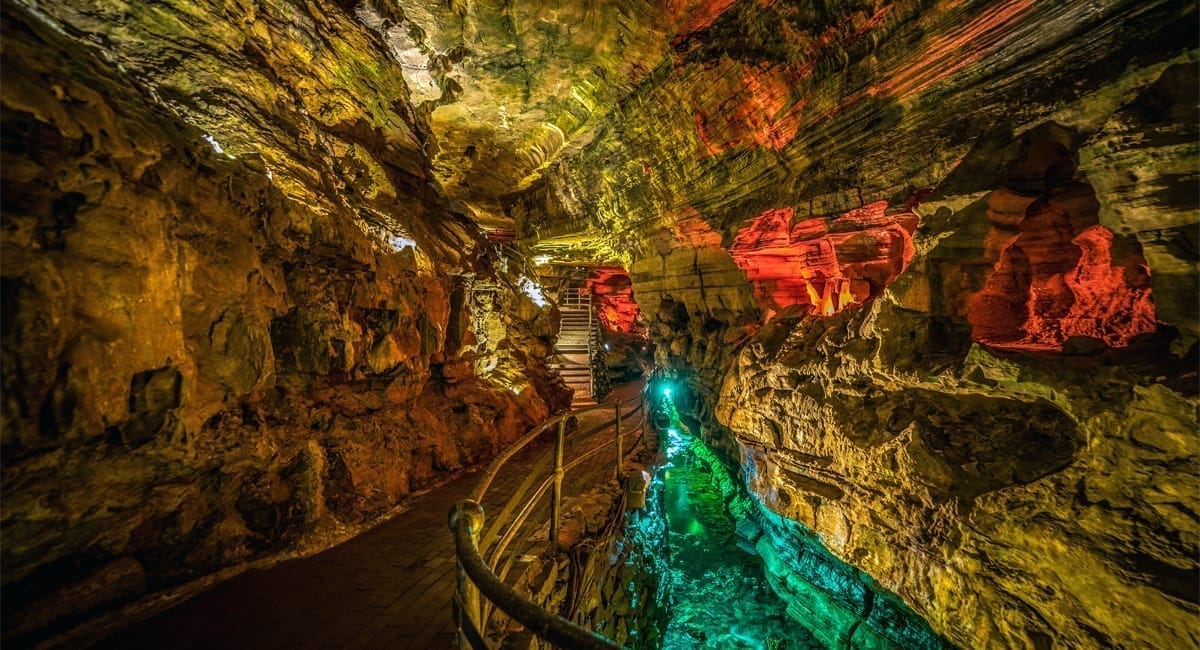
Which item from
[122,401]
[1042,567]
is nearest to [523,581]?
[122,401]

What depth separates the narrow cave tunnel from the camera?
2.69m

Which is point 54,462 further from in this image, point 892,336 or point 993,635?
point 892,336

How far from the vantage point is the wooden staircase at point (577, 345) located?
48.4 feet

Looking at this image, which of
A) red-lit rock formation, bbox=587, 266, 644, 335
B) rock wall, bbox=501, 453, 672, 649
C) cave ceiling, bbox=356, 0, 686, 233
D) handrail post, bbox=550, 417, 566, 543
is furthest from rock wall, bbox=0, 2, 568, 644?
red-lit rock formation, bbox=587, 266, 644, 335

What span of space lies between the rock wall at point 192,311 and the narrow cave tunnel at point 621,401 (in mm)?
27

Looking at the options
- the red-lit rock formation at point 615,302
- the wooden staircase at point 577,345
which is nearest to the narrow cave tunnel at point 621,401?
the wooden staircase at point 577,345

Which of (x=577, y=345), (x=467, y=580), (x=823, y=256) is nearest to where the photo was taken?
(x=467, y=580)

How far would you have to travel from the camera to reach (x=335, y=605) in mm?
3398

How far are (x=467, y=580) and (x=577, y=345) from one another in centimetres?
1429

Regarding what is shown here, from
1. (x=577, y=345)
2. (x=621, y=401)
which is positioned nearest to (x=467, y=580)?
(x=621, y=401)

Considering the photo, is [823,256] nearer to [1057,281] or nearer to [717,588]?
[1057,281]

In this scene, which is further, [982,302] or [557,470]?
[982,302]

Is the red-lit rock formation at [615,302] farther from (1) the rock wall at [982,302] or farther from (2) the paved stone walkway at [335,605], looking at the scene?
(2) the paved stone walkway at [335,605]

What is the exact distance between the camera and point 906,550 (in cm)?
417
